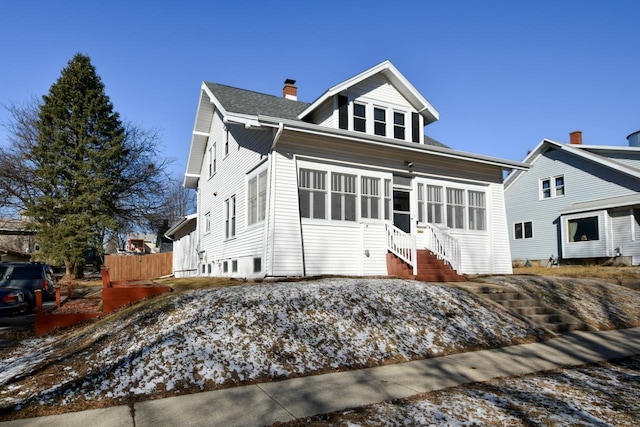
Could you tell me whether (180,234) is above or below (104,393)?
above

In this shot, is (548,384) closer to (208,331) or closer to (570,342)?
(570,342)

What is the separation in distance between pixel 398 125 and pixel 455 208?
3362 millimetres

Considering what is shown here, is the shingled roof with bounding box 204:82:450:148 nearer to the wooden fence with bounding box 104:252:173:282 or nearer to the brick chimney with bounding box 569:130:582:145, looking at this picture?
the wooden fence with bounding box 104:252:173:282

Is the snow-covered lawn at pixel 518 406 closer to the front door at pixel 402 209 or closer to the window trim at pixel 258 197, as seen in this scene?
the window trim at pixel 258 197

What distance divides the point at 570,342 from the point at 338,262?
601 centimetres

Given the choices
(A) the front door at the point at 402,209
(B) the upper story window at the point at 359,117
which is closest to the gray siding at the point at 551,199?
(A) the front door at the point at 402,209

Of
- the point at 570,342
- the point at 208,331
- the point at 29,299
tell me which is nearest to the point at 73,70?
the point at 29,299

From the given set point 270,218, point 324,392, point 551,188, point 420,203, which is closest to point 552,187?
point 551,188

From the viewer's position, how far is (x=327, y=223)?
12195 millimetres

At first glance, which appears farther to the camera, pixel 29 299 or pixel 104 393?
pixel 29 299

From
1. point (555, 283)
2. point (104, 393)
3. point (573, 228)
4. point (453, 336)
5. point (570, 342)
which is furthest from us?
point (573, 228)

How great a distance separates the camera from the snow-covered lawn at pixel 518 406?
3.96 metres

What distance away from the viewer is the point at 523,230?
27.7 m

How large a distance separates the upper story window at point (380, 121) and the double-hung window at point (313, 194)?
10.4 feet
